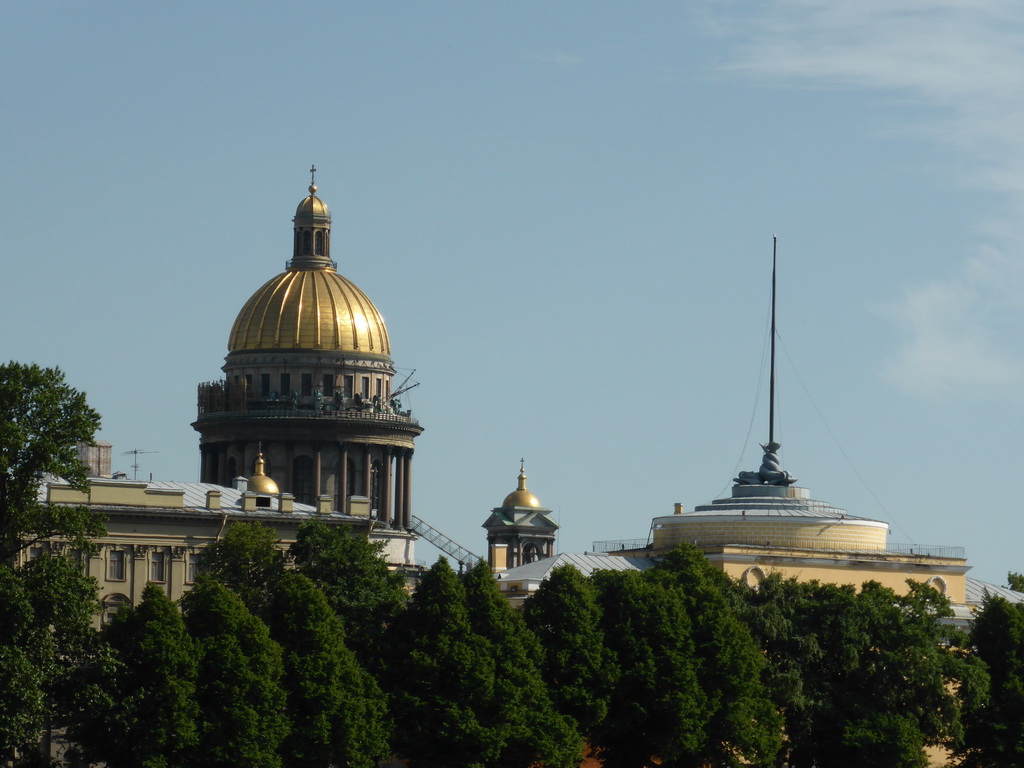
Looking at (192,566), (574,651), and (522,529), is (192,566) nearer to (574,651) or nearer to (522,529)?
(574,651)

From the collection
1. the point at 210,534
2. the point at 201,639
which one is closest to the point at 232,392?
the point at 210,534

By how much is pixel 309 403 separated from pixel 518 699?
6932cm

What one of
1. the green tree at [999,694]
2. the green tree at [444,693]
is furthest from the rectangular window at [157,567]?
the green tree at [999,694]

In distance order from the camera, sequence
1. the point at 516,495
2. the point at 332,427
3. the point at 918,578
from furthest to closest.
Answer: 1. the point at 516,495
2. the point at 332,427
3. the point at 918,578

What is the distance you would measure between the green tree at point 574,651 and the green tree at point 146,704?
42.0 ft

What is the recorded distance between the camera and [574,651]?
9675cm

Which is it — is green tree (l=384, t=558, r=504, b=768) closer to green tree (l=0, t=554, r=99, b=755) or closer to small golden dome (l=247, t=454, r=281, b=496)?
green tree (l=0, t=554, r=99, b=755)

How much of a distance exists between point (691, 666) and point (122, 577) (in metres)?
33.7

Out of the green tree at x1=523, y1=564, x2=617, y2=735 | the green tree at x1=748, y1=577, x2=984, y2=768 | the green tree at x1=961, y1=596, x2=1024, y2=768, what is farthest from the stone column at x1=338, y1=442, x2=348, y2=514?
the green tree at x1=523, y1=564, x2=617, y2=735

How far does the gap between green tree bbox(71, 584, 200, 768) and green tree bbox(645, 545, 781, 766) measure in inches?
692

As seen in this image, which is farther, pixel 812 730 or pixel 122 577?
pixel 122 577

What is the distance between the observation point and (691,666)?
3829 inches

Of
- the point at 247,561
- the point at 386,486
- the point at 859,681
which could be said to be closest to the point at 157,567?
the point at 247,561

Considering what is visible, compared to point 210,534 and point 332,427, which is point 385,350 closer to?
point 332,427
